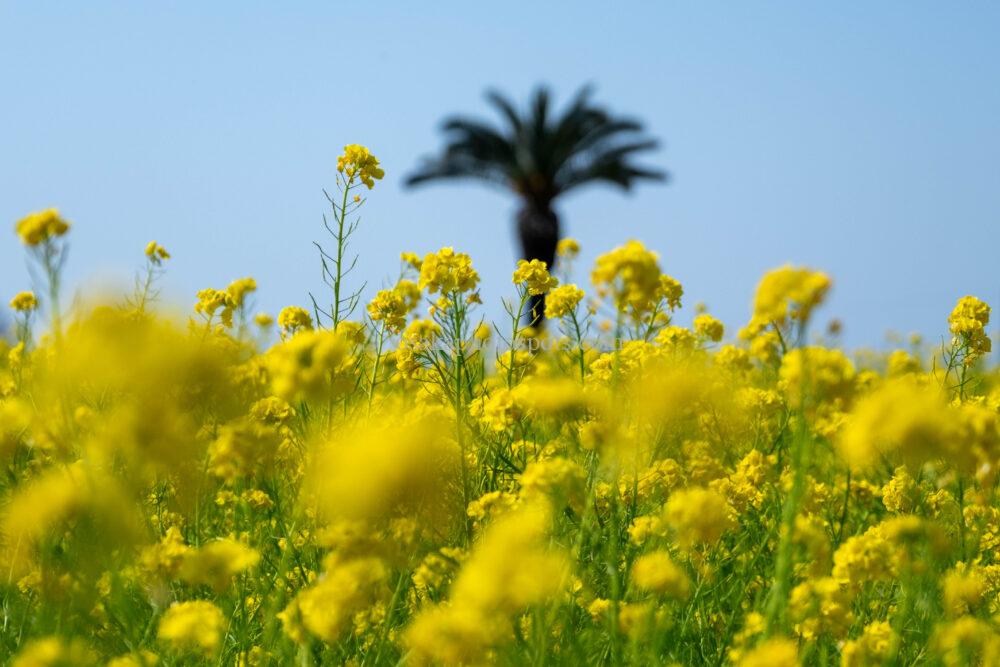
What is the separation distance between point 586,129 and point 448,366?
20160 millimetres

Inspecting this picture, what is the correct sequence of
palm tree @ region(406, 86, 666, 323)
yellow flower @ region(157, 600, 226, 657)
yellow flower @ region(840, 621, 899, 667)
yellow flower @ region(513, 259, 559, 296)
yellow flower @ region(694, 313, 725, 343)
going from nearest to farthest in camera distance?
yellow flower @ region(157, 600, 226, 657)
yellow flower @ region(840, 621, 899, 667)
yellow flower @ region(513, 259, 559, 296)
yellow flower @ region(694, 313, 725, 343)
palm tree @ region(406, 86, 666, 323)

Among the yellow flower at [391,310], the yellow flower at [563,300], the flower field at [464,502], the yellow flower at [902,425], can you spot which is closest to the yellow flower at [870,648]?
the flower field at [464,502]

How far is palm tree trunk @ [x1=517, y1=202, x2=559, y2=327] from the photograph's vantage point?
23.7 m

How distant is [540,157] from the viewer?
23484 mm

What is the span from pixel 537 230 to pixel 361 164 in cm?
1966

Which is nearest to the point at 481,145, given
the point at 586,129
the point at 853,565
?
the point at 586,129

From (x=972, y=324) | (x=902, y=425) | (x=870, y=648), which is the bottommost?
(x=870, y=648)

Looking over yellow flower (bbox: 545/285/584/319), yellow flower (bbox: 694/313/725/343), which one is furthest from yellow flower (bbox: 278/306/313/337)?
yellow flower (bbox: 694/313/725/343)

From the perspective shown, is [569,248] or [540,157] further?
[540,157]

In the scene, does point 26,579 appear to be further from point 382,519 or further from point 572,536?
point 572,536

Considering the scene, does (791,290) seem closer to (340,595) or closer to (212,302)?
(340,595)

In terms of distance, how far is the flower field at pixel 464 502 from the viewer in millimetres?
2014

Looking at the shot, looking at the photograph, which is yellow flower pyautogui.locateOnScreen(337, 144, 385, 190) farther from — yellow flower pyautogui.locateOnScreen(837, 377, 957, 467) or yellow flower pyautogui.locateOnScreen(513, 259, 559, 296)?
yellow flower pyautogui.locateOnScreen(837, 377, 957, 467)

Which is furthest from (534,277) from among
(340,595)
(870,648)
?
(340,595)
